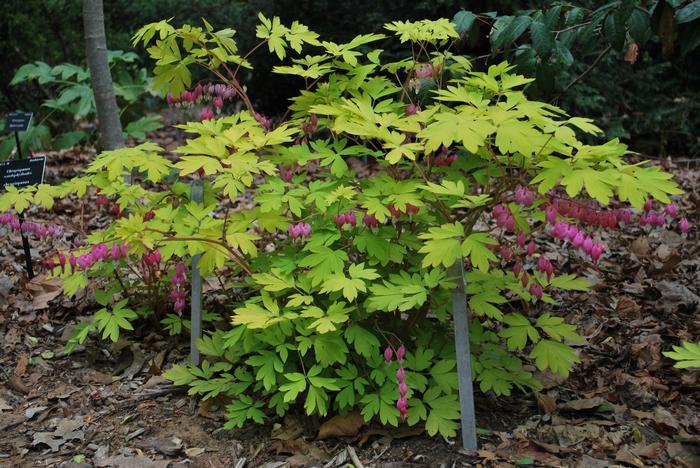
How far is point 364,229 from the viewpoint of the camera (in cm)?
282

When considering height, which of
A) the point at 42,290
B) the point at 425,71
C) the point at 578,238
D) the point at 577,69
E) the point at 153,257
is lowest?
the point at 42,290

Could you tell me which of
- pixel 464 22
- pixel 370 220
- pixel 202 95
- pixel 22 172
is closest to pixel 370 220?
pixel 370 220

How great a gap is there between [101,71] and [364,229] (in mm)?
2706

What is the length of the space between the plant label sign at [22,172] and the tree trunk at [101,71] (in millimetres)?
815

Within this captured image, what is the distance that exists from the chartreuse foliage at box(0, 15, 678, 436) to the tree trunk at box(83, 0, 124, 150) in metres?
1.59

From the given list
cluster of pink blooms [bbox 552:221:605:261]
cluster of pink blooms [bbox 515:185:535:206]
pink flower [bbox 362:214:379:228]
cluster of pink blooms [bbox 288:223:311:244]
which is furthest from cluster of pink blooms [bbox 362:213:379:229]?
cluster of pink blooms [bbox 552:221:605:261]

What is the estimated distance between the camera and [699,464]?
101 inches

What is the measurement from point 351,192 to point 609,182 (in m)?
0.91

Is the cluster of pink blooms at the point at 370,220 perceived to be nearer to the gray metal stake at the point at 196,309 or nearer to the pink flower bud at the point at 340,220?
the pink flower bud at the point at 340,220

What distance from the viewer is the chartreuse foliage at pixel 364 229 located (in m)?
2.37

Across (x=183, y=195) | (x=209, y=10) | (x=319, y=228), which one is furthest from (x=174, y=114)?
(x=319, y=228)

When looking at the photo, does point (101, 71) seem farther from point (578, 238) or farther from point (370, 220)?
point (578, 238)

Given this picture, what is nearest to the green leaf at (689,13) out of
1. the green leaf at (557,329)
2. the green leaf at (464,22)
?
the green leaf at (464,22)

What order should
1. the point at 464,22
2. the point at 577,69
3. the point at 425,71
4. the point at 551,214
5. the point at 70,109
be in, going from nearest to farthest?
the point at 551,214, the point at 425,71, the point at 464,22, the point at 577,69, the point at 70,109
